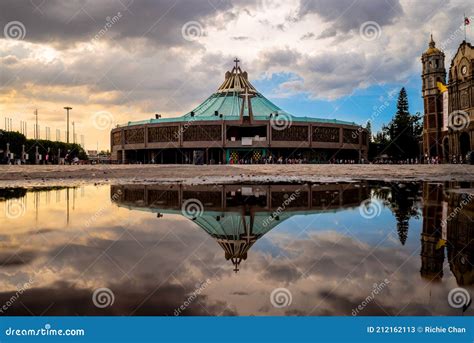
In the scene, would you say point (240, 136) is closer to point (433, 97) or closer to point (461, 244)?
point (433, 97)

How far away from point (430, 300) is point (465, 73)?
61918 mm

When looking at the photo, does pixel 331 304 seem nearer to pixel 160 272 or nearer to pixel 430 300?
pixel 430 300

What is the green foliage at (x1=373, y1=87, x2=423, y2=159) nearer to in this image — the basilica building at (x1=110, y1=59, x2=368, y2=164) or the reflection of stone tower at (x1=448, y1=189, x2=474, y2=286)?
the basilica building at (x1=110, y1=59, x2=368, y2=164)

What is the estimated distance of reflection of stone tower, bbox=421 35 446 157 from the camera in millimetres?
69938

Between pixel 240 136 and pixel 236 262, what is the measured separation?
66.1 m

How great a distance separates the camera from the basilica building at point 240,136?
67125 mm

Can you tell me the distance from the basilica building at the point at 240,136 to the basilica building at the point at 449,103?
1248 centimetres

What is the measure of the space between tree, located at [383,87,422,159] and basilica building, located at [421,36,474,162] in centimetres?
433

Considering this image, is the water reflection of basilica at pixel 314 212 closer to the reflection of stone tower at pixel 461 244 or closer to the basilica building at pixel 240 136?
the reflection of stone tower at pixel 461 244

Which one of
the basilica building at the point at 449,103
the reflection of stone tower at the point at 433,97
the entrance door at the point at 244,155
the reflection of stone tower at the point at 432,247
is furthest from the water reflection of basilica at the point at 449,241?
the reflection of stone tower at the point at 433,97

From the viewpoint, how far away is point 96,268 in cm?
405

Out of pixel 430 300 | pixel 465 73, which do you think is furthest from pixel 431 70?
pixel 430 300

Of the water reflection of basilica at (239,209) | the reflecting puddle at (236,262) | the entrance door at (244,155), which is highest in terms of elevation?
the entrance door at (244,155)

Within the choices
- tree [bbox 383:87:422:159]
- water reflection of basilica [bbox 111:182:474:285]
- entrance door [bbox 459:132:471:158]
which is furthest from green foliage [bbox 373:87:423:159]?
water reflection of basilica [bbox 111:182:474:285]
